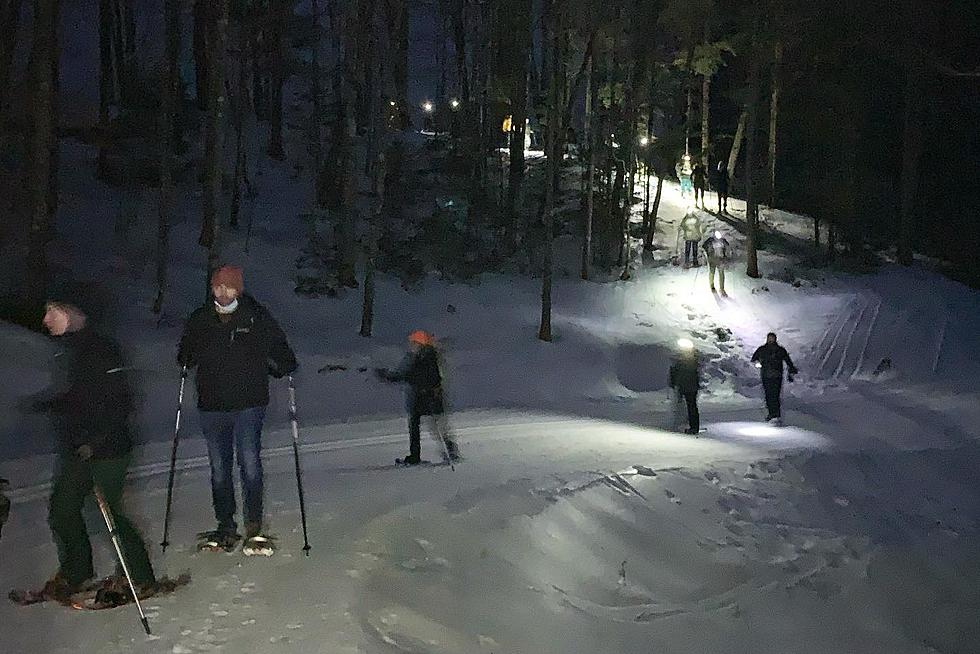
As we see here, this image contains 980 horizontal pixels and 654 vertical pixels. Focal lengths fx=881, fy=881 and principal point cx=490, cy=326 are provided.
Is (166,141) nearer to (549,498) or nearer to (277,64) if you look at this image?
(277,64)

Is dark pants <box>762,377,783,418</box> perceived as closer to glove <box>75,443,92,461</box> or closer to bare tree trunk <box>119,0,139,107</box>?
glove <box>75,443,92,461</box>

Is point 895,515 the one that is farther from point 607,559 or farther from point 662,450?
point 607,559

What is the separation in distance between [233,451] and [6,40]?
1881 cm

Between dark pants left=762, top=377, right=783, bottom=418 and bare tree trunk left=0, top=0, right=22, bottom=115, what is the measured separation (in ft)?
61.1

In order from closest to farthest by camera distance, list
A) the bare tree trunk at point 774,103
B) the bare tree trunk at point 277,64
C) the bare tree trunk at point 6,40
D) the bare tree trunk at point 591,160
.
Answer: the bare tree trunk at point 6,40
the bare tree trunk at point 591,160
the bare tree trunk at point 774,103
the bare tree trunk at point 277,64

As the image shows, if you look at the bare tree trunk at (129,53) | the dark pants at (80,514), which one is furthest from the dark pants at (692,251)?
the dark pants at (80,514)

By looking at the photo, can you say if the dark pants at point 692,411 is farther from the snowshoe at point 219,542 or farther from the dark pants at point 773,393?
the snowshoe at point 219,542

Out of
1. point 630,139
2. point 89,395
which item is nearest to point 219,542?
point 89,395

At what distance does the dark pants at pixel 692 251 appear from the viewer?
31859 mm

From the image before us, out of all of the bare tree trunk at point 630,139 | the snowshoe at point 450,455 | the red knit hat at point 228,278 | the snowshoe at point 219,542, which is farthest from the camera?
the bare tree trunk at point 630,139

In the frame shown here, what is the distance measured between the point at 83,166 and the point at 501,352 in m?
19.9

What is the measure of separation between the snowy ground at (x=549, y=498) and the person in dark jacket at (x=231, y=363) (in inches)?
38.0

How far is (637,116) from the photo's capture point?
3391cm

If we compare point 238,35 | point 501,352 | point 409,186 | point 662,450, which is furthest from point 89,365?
point 409,186
